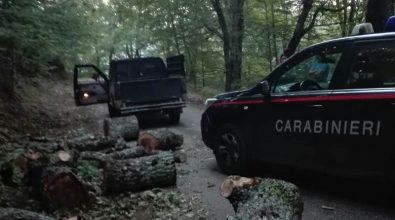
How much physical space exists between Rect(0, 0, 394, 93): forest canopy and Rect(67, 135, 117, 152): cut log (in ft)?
8.87

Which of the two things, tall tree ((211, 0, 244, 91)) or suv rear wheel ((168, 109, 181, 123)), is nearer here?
suv rear wheel ((168, 109, 181, 123))

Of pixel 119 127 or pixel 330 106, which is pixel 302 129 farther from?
pixel 119 127

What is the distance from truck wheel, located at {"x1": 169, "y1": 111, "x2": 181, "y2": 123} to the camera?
12.8 metres

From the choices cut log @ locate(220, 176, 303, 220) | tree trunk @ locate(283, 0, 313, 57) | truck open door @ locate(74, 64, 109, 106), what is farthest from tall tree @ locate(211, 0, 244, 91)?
cut log @ locate(220, 176, 303, 220)

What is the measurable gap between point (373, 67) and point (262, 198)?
6.41 ft

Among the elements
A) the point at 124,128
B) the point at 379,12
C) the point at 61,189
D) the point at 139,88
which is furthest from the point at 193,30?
the point at 61,189

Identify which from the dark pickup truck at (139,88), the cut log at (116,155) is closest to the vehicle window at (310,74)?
the cut log at (116,155)

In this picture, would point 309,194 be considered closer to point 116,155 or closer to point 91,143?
point 116,155

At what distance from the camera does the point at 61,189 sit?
509 centimetres

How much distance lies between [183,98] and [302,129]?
743 cm

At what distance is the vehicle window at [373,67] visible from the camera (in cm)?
451

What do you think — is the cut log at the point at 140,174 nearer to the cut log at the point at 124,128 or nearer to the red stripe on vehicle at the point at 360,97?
the red stripe on vehicle at the point at 360,97

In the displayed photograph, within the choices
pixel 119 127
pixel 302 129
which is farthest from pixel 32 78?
pixel 302 129

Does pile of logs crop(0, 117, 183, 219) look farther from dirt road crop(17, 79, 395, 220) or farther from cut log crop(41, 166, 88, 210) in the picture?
dirt road crop(17, 79, 395, 220)
